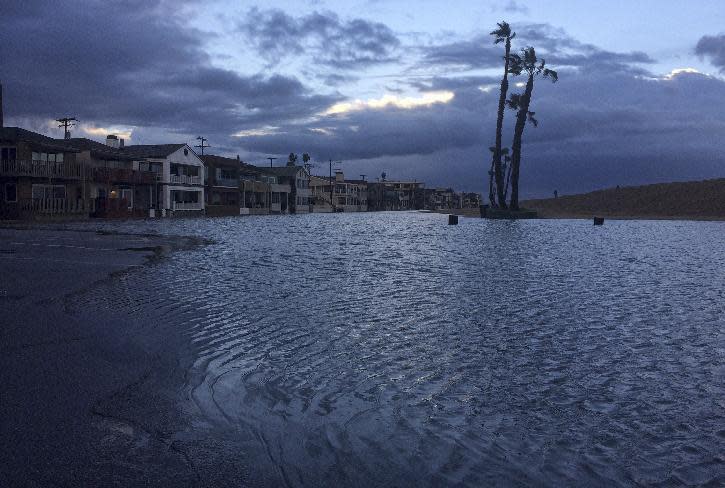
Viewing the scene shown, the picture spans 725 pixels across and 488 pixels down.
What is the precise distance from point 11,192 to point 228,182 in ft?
152

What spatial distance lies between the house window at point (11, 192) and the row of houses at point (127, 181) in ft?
0.23

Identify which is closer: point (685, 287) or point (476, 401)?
point (476, 401)

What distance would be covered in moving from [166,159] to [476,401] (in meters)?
74.6

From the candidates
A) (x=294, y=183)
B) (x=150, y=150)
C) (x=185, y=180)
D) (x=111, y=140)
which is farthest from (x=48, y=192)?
(x=294, y=183)

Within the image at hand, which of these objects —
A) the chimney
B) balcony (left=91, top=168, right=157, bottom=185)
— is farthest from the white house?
balcony (left=91, top=168, right=157, bottom=185)

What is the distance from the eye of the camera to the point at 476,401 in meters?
6.04

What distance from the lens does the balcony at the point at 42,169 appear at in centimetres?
4909

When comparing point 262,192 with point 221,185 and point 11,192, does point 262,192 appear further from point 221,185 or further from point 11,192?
point 11,192

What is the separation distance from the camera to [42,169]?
51500mm

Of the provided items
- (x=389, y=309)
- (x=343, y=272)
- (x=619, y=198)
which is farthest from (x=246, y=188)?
(x=389, y=309)

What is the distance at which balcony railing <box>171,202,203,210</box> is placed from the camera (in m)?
77.2

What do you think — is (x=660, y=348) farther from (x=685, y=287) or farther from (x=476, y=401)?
(x=685, y=287)

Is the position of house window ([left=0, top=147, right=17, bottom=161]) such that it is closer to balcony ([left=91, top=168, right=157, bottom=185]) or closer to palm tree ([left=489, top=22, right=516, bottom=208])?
balcony ([left=91, top=168, right=157, bottom=185])

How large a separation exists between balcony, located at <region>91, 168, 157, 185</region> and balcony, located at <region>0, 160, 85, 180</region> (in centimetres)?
414
